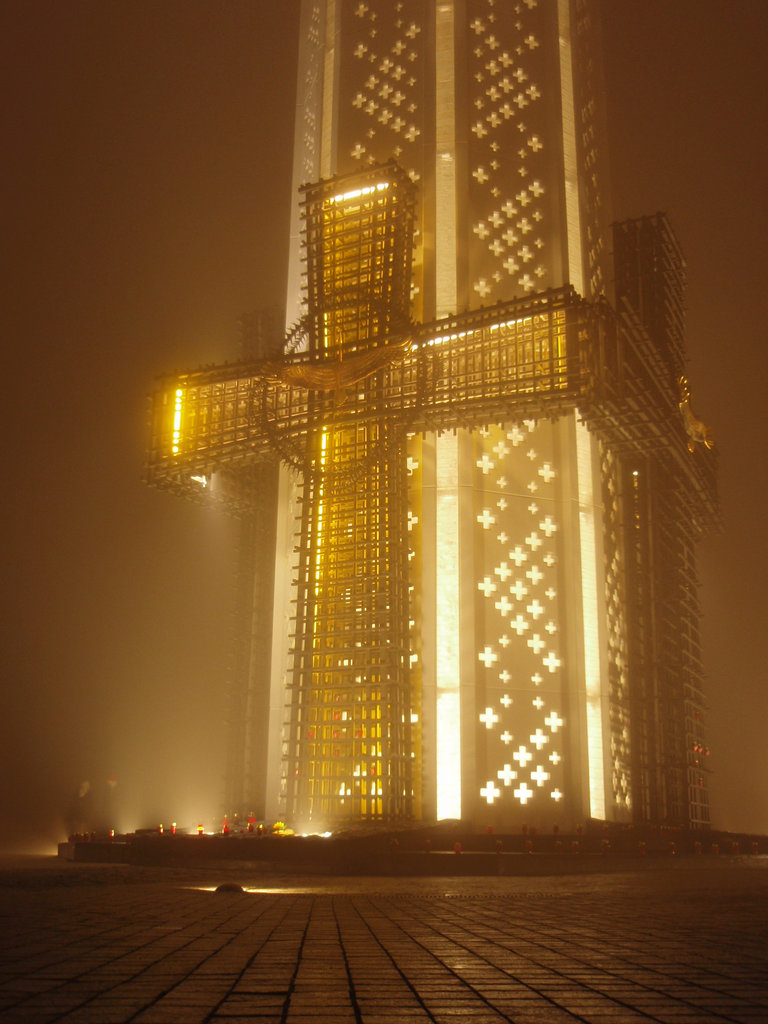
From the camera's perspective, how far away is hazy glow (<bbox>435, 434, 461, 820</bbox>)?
723 inches

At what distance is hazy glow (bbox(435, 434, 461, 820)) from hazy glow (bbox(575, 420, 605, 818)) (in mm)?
2737

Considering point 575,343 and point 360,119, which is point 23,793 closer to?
point 575,343

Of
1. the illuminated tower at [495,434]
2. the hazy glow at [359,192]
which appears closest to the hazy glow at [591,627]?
the illuminated tower at [495,434]

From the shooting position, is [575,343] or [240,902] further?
[575,343]

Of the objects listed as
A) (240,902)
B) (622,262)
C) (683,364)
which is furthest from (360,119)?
(240,902)

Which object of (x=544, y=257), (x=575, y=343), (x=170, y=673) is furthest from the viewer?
(x=170, y=673)

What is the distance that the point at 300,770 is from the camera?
59.7ft

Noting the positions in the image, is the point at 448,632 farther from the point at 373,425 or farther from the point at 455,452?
the point at 373,425

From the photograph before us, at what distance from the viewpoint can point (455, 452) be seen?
2006 centimetres

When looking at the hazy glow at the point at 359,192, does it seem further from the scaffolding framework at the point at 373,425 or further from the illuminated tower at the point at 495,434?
the illuminated tower at the point at 495,434

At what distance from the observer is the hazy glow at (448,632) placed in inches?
723

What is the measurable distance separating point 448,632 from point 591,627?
3133mm

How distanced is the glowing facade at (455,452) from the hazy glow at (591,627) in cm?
6

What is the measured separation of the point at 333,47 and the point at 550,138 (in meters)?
5.92
